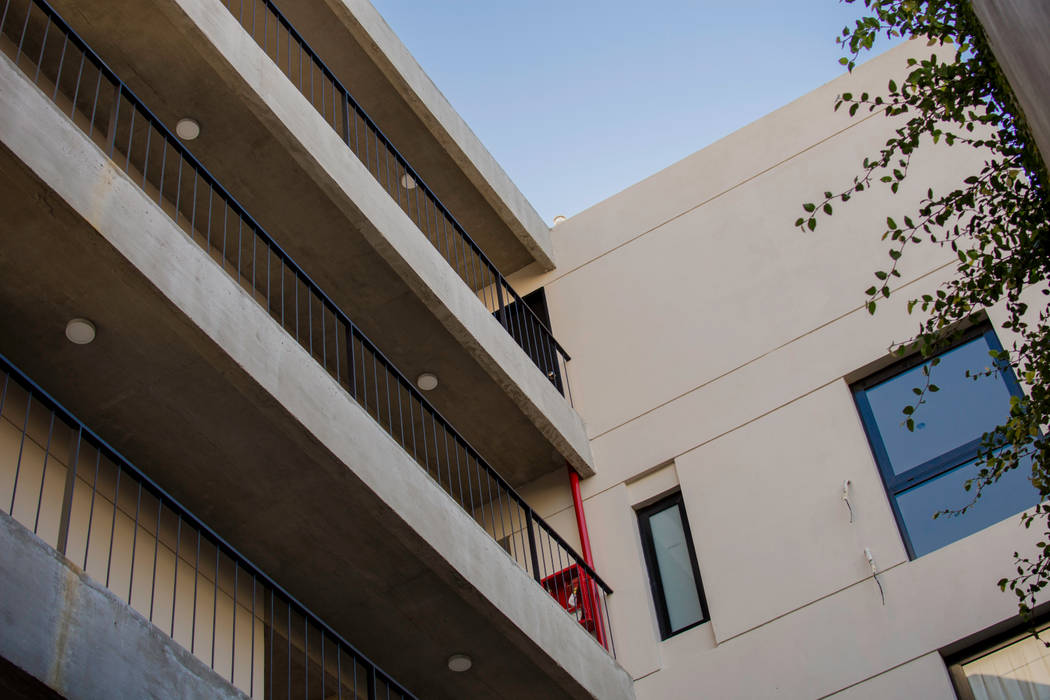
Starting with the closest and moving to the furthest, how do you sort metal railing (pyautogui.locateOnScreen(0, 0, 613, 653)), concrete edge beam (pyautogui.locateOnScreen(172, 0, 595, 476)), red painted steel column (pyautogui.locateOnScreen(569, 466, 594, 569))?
metal railing (pyautogui.locateOnScreen(0, 0, 613, 653))
concrete edge beam (pyautogui.locateOnScreen(172, 0, 595, 476))
red painted steel column (pyautogui.locateOnScreen(569, 466, 594, 569))

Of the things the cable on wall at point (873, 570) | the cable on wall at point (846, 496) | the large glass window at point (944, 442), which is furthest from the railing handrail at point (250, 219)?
the large glass window at point (944, 442)

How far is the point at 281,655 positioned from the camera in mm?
11086

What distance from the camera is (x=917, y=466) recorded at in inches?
470

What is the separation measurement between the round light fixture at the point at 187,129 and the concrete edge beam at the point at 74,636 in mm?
5984

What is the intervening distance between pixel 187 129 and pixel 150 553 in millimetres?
4369

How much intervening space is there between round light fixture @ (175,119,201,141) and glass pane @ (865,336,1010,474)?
24.7 feet

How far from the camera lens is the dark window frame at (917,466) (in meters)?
11.7

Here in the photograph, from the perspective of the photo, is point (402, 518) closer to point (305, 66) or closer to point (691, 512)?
point (691, 512)

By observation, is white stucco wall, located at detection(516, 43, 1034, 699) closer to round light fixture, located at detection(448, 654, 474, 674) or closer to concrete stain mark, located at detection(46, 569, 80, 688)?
round light fixture, located at detection(448, 654, 474, 674)

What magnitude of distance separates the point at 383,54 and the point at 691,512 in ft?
22.3

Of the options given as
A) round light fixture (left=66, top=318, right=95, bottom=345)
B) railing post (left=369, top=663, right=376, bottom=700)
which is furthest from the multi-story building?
railing post (left=369, top=663, right=376, bottom=700)

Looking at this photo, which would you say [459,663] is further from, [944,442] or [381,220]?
[944,442]

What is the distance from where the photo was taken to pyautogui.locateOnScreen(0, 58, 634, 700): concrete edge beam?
8.31m

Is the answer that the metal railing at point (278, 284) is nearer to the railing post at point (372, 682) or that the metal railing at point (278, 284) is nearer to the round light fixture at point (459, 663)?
the round light fixture at point (459, 663)
